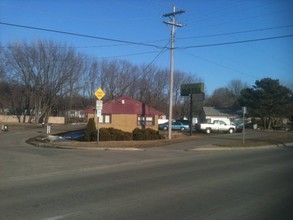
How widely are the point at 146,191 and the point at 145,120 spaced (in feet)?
104

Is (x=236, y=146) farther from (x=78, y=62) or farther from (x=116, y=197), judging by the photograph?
(x=78, y=62)

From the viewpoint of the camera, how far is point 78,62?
83.1 meters

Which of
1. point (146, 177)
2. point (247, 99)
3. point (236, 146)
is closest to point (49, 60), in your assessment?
point (247, 99)

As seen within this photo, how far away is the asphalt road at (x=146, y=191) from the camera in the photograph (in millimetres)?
8156

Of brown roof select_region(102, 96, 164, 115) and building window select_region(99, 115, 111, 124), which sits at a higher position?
brown roof select_region(102, 96, 164, 115)

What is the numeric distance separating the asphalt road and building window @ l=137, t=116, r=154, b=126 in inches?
961

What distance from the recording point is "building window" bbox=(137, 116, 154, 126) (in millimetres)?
41656

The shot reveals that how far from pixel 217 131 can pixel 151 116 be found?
12.2 m

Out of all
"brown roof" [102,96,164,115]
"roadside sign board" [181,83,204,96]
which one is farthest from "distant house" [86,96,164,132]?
"roadside sign board" [181,83,204,96]

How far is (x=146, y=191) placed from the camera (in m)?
10.5

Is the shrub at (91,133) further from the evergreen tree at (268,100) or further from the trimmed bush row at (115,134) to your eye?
the evergreen tree at (268,100)

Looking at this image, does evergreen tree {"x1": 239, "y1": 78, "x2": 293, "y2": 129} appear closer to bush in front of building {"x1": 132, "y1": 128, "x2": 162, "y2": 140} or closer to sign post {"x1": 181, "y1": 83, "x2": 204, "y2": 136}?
sign post {"x1": 181, "y1": 83, "x2": 204, "y2": 136}

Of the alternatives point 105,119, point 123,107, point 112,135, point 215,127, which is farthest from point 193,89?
point 112,135

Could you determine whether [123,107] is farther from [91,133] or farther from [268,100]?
[268,100]
